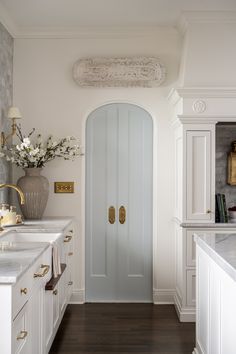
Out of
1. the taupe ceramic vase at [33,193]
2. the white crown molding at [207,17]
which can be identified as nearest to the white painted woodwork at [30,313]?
the taupe ceramic vase at [33,193]

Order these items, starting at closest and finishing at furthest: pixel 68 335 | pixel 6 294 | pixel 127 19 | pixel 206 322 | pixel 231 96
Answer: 1. pixel 6 294
2. pixel 206 322
3. pixel 68 335
4. pixel 231 96
5. pixel 127 19

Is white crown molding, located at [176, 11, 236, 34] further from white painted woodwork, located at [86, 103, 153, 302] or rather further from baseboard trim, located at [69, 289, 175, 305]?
baseboard trim, located at [69, 289, 175, 305]

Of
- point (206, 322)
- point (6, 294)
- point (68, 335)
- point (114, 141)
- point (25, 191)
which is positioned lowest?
point (68, 335)

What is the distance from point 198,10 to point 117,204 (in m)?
2.05

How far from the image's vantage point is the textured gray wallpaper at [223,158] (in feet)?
15.1

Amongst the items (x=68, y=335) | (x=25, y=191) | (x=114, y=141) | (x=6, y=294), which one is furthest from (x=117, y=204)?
(x=6, y=294)

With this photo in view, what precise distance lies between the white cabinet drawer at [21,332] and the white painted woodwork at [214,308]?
1004 mm

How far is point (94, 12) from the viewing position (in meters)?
4.12

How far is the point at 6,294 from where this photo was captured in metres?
1.91

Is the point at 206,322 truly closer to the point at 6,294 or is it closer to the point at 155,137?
the point at 6,294

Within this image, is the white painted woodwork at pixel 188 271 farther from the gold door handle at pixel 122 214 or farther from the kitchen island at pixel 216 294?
the kitchen island at pixel 216 294

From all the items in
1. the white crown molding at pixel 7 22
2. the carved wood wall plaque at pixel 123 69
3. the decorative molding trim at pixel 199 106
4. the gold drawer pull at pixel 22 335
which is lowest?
the gold drawer pull at pixel 22 335

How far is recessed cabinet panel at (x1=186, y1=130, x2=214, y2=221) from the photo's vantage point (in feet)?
13.2

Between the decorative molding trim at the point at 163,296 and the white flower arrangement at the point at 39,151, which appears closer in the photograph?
the white flower arrangement at the point at 39,151
